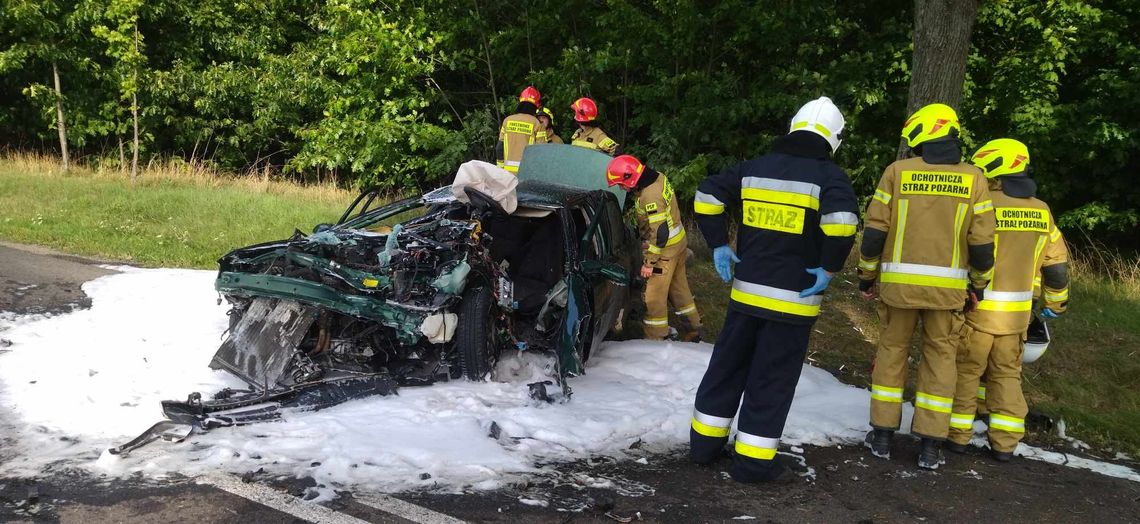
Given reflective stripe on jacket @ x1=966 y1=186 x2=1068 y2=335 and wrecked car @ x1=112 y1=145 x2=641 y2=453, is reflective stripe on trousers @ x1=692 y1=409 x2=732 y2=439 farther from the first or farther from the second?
reflective stripe on jacket @ x1=966 y1=186 x2=1068 y2=335

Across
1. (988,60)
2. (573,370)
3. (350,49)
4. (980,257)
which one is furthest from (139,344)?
(988,60)

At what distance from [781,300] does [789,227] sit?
377 mm

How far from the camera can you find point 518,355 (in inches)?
235

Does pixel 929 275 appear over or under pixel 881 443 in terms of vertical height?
over

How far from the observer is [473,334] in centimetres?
540

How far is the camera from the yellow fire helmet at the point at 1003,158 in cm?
505

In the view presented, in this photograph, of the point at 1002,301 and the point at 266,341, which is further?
the point at 266,341

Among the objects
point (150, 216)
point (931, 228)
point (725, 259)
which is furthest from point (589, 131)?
point (150, 216)

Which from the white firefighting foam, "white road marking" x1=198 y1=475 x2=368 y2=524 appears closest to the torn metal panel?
the white firefighting foam

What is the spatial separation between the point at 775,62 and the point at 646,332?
26.6ft

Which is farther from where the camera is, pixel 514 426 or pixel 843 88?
pixel 843 88

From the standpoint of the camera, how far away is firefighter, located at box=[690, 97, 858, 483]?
429cm

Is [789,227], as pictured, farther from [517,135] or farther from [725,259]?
[517,135]

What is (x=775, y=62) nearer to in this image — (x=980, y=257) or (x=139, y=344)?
(x=980, y=257)
